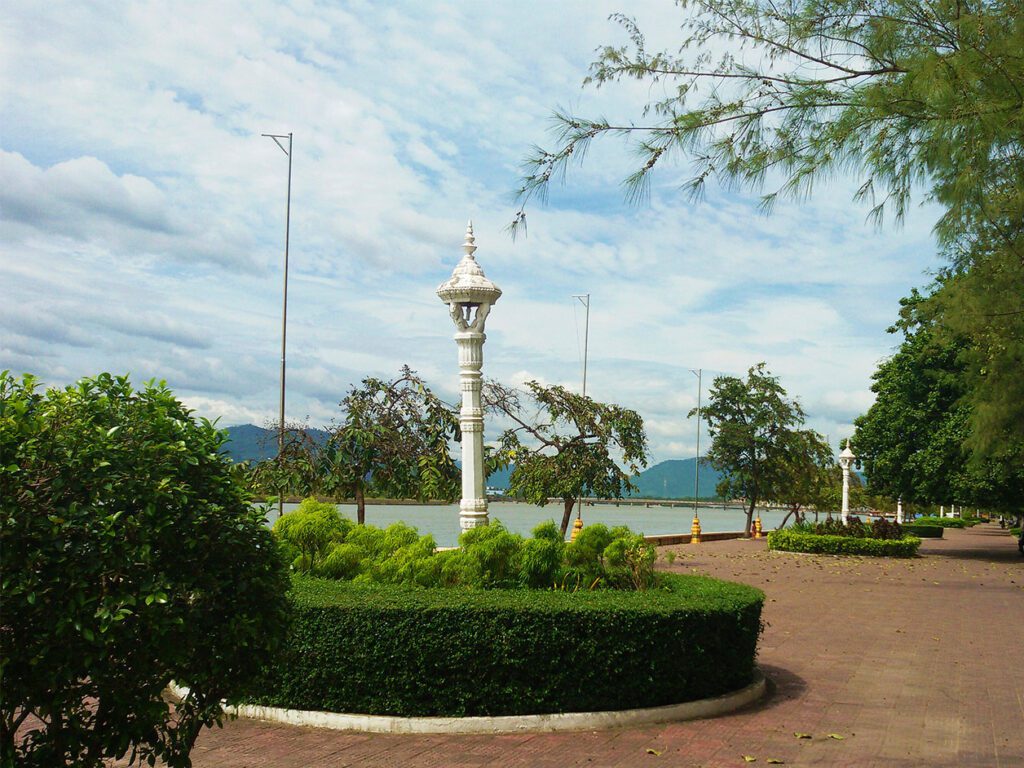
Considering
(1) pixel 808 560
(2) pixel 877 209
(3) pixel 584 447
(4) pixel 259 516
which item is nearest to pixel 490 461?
(3) pixel 584 447

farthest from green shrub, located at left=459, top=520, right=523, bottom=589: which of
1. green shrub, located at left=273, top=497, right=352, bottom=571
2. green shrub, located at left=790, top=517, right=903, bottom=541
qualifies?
green shrub, located at left=790, top=517, right=903, bottom=541

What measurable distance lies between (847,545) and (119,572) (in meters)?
26.1

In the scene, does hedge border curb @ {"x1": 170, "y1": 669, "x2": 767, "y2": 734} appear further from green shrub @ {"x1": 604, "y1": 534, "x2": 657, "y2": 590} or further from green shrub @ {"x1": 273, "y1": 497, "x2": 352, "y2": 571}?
green shrub @ {"x1": 273, "y1": 497, "x2": 352, "y2": 571}

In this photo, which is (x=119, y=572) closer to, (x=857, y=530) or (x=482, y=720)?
(x=482, y=720)

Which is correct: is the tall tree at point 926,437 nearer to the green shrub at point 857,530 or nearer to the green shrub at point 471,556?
the green shrub at point 857,530

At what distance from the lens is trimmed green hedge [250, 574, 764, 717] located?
7.04 meters

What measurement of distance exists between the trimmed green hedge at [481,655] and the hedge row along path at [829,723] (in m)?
0.27

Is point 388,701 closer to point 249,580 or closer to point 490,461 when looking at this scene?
point 249,580

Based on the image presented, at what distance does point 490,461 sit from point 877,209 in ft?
43.0

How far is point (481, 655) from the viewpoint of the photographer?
7047mm

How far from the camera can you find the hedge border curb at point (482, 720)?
6.92 m

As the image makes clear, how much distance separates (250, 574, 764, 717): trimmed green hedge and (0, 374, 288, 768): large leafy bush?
7.93 ft

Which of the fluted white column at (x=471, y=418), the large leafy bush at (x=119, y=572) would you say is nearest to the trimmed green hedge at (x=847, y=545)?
the fluted white column at (x=471, y=418)

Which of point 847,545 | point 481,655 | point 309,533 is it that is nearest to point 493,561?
point 481,655
